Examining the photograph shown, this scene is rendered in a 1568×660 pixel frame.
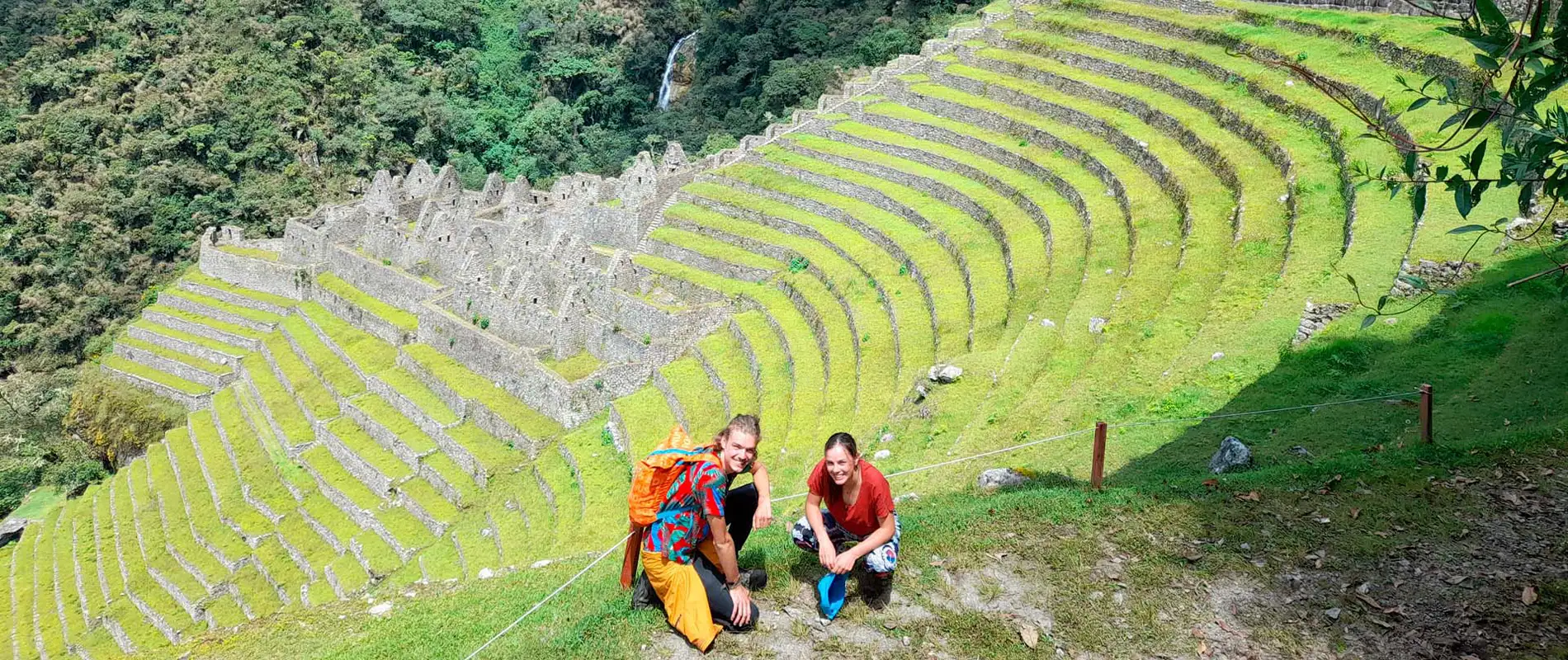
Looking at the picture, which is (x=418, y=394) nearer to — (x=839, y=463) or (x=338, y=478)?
(x=338, y=478)

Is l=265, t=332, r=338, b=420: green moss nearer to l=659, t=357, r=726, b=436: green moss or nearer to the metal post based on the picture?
l=659, t=357, r=726, b=436: green moss

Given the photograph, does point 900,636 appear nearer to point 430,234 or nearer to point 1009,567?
point 1009,567

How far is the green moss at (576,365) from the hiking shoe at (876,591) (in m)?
12.4

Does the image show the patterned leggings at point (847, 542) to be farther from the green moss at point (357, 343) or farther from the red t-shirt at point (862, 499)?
the green moss at point (357, 343)

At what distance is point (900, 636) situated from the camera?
6512mm

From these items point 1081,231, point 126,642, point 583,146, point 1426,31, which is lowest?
point 126,642

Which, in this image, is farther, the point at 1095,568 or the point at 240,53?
the point at 240,53

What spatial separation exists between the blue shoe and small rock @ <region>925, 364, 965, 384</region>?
6.73m

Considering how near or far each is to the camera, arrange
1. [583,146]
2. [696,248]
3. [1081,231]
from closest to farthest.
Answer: [1081,231], [696,248], [583,146]

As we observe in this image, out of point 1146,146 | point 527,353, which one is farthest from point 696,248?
point 1146,146

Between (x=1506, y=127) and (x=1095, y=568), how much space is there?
3550mm

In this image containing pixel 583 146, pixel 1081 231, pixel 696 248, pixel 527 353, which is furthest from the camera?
pixel 583 146

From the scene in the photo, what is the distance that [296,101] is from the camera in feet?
131

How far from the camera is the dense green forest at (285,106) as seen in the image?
3444 cm
